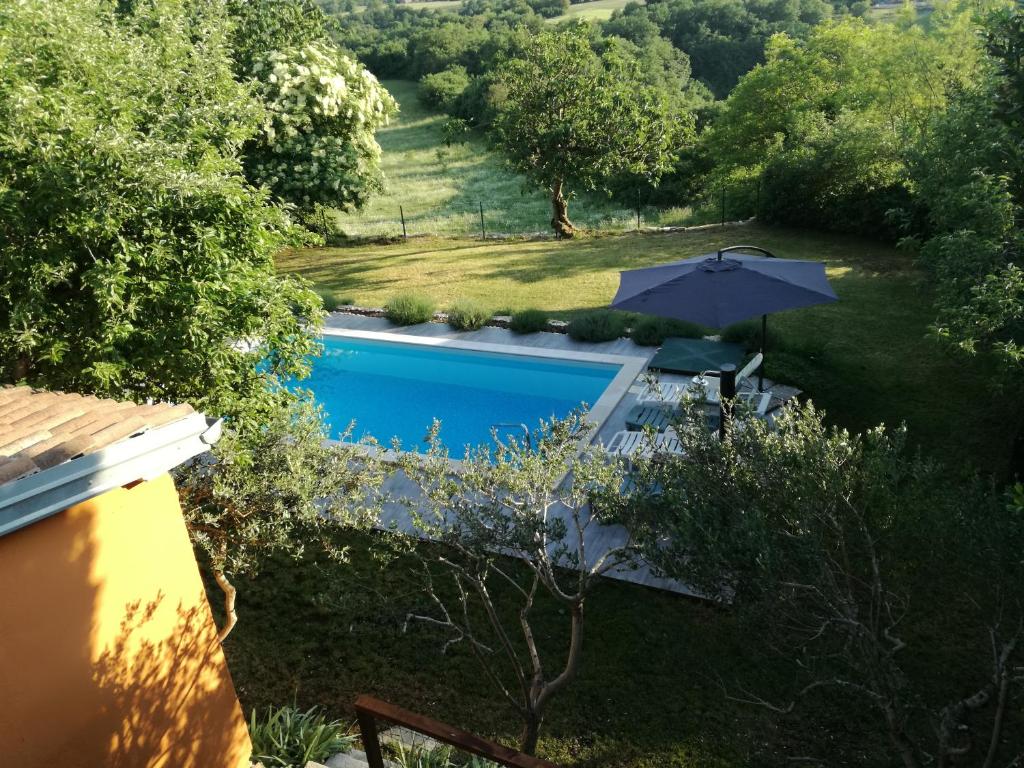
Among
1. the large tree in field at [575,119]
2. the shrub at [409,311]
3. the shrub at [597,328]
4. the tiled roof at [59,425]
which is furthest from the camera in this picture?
the large tree in field at [575,119]

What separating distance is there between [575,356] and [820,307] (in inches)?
201

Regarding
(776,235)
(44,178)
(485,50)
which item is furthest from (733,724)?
(485,50)

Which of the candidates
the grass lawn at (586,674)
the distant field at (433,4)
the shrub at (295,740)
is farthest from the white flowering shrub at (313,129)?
the distant field at (433,4)

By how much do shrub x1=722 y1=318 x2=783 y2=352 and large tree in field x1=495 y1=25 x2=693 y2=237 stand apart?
8.78m

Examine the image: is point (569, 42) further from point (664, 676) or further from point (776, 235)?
point (664, 676)

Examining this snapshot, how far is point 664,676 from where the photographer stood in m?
6.20

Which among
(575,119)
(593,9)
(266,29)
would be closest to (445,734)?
(575,119)

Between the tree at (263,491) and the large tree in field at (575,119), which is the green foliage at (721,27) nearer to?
the large tree in field at (575,119)

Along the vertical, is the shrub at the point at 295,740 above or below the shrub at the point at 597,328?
below

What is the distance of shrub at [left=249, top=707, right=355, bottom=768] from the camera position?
5.32m

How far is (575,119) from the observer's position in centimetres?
1955

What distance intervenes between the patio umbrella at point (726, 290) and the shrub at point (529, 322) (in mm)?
4377

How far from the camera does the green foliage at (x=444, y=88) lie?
47125 millimetres

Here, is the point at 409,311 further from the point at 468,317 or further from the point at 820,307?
the point at 820,307
